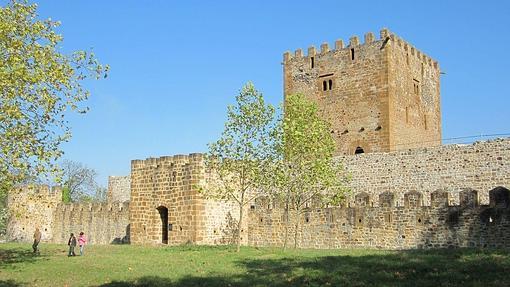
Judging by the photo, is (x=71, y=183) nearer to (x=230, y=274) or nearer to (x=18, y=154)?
(x=18, y=154)

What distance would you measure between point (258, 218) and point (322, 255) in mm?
9346

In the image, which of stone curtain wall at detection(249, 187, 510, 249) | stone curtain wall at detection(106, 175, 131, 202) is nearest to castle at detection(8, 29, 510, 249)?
stone curtain wall at detection(249, 187, 510, 249)

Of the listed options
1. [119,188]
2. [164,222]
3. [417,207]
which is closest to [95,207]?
[164,222]

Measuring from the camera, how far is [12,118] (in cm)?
1839

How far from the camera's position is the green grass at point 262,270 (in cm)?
1384

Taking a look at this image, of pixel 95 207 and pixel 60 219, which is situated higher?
pixel 95 207

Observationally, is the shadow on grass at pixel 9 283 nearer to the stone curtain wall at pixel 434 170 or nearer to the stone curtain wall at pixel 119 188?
the stone curtain wall at pixel 434 170

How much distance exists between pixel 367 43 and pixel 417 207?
1843 centimetres

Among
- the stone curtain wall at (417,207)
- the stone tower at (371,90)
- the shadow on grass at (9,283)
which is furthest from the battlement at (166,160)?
the stone tower at (371,90)

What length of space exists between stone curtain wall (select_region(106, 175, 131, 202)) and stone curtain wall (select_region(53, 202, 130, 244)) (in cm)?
941

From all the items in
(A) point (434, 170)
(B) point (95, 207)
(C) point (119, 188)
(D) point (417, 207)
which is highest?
(A) point (434, 170)

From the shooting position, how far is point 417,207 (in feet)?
76.3

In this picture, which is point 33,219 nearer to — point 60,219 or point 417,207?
point 60,219

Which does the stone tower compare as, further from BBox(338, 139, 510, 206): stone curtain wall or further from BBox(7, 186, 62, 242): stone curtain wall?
BBox(7, 186, 62, 242): stone curtain wall
